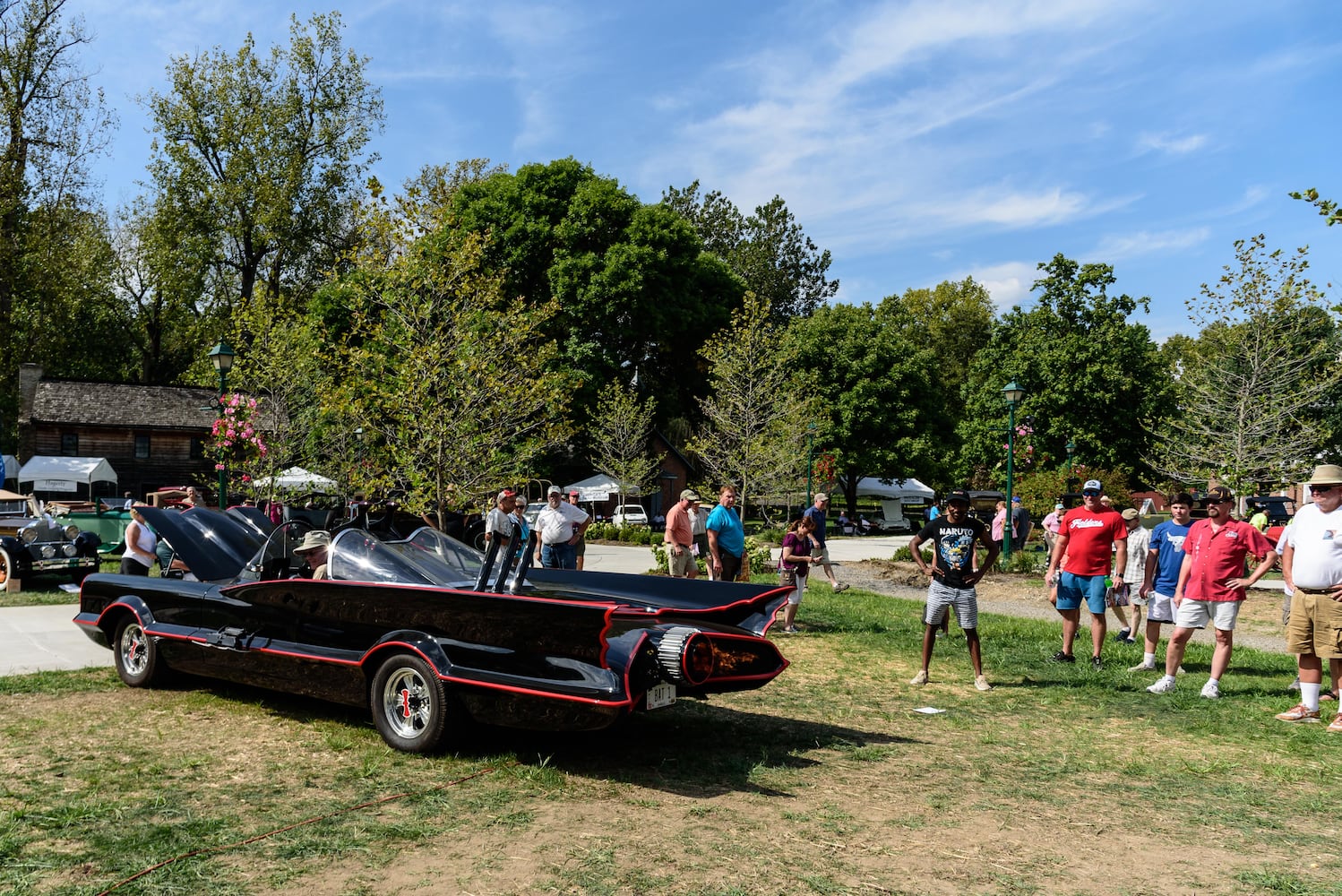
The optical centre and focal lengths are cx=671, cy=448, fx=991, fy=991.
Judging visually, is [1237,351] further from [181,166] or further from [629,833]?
[181,166]

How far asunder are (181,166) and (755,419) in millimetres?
23902

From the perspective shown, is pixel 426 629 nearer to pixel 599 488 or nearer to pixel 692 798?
pixel 692 798

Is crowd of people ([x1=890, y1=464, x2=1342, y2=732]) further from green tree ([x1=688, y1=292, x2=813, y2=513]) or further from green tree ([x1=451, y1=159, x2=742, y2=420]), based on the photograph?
green tree ([x1=451, y1=159, x2=742, y2=420])

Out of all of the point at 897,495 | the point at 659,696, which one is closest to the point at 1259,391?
the point at 659,696

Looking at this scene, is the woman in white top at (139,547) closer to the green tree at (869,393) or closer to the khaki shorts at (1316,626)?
the khaki shorts at (1316,626)

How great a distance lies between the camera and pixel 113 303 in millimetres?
50312

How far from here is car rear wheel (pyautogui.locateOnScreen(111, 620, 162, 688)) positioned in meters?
7.60

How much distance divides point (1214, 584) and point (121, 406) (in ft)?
149

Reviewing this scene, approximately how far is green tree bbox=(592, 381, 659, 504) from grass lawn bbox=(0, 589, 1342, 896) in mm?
31125

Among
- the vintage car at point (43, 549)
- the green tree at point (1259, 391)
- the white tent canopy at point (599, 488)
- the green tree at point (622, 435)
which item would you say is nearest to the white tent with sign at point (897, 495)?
the white tent canopy at point (599, 488)

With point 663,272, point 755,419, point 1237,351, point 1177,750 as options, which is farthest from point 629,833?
point 663,272

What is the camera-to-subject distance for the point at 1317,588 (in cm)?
721

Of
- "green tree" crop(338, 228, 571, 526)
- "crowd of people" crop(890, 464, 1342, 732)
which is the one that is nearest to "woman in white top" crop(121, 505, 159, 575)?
"green tree" crop(338, 228, 571, 526)

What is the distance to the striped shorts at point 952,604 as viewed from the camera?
8438 mm
